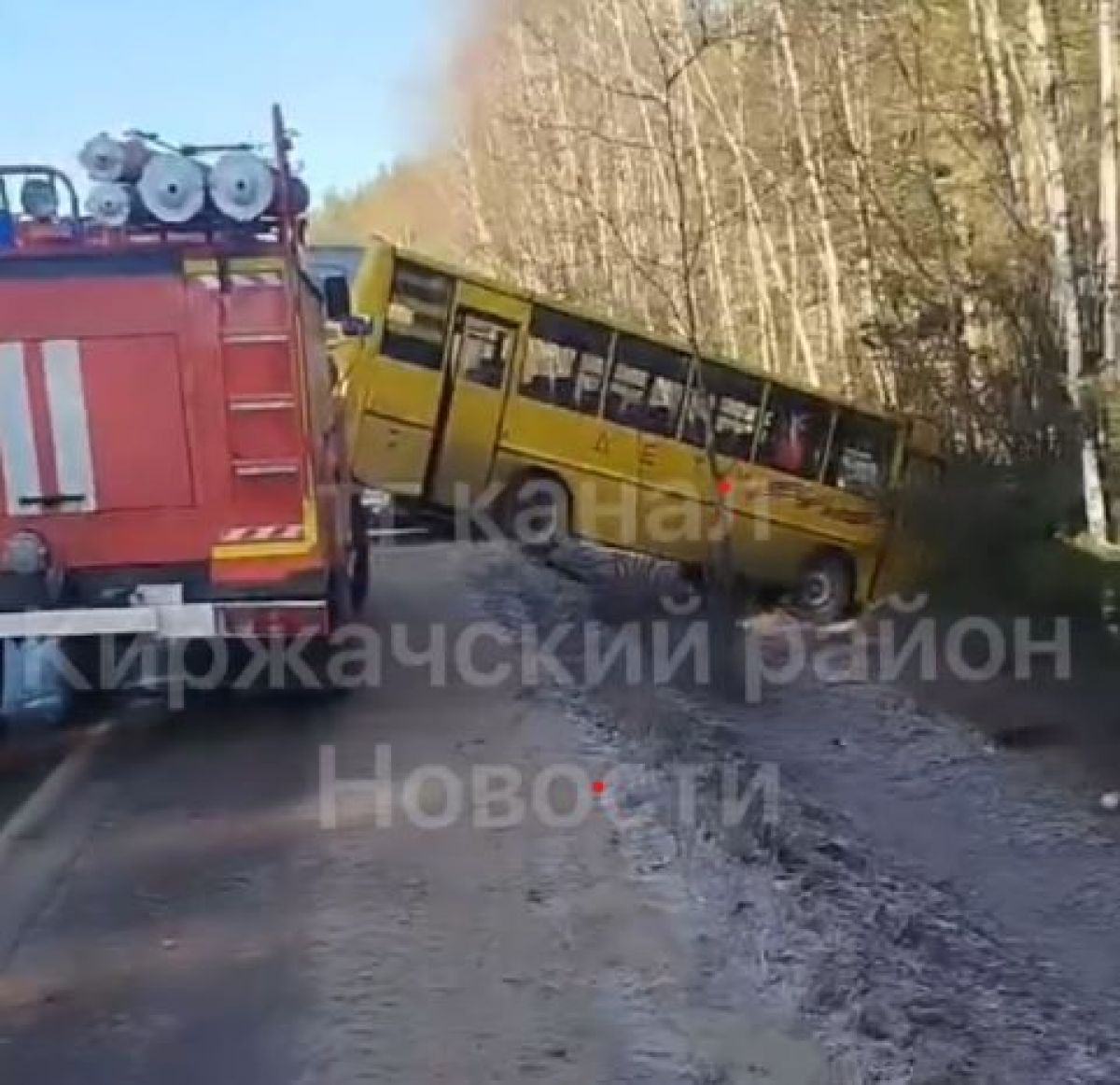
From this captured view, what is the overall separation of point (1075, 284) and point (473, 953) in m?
13.7

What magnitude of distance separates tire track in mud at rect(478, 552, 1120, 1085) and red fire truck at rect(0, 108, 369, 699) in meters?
2.12

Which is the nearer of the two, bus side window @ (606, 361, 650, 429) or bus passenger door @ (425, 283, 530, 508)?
bus passenger door @ (425, 283, 530, 508)

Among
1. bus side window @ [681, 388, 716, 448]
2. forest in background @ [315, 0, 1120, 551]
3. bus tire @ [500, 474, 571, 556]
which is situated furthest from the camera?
bus tire @ [500, 474, 571, 556]

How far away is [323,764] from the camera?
30.3 feet

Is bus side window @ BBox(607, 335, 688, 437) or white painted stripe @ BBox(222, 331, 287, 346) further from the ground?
white painted stripe @ BBox(222, 331, 287, 346)

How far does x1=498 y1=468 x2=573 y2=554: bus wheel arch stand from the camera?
19.7m

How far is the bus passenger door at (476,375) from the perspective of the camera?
63.1 ft

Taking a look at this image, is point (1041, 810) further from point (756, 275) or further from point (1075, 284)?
point (756, 275)

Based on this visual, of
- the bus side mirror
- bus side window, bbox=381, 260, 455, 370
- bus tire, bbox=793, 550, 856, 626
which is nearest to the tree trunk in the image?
bus tire, bbox=793, 550, 856, 626

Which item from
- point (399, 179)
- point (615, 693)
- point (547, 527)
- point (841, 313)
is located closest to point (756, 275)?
point (841, 313)

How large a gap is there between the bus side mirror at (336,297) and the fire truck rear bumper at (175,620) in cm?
317

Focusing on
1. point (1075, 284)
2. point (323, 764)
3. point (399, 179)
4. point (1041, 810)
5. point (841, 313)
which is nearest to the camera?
point (323, 764)

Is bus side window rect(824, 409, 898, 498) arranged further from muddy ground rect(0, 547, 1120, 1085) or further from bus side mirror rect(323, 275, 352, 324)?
bus side mirror rect(323, 275, 352, 324)

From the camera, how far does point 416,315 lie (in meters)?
19.1
